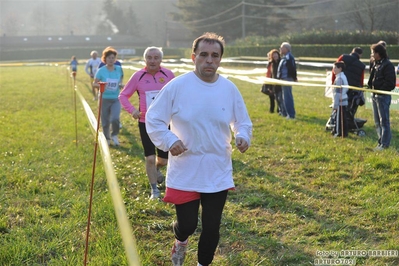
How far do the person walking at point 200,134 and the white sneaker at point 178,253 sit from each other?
290 mm

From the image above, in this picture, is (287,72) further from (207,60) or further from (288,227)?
(207,60)

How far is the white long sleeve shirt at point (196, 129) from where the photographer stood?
356 cm

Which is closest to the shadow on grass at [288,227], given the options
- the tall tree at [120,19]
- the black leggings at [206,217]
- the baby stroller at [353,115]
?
the black leggings at [206,217]

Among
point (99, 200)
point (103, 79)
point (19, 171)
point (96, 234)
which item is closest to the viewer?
point (96, 234)

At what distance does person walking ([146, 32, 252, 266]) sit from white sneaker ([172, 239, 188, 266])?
0.29 meters

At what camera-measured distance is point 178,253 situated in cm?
399

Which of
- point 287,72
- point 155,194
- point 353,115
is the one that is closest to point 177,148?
point 155,194

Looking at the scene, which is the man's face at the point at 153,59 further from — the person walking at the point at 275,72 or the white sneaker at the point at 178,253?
the person walking at the point at 275,72

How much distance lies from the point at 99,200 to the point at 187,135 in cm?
261

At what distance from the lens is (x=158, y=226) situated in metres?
5.14

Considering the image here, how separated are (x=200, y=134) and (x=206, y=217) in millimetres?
648

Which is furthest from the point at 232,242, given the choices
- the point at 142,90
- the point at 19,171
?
the point at 19,171

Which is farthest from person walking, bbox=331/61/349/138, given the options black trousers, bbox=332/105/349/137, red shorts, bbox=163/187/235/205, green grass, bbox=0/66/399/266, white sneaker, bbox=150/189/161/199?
red shorts, bbox=163/187/235/205

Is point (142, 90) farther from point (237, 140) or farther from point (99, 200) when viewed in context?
point (237, 140)
